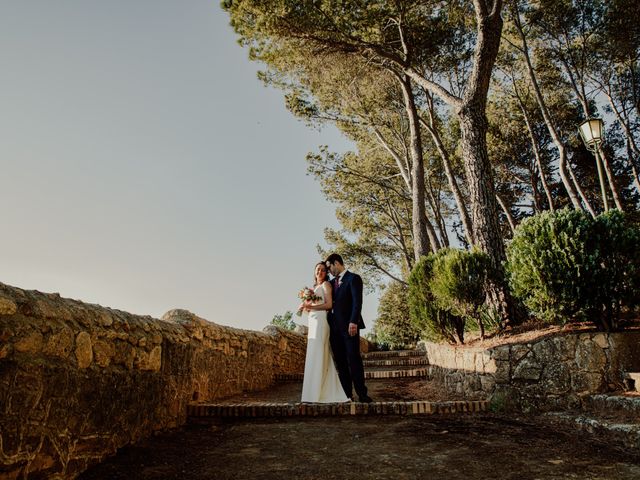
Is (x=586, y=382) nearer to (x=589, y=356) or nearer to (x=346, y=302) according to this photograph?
(x=589, y=356)

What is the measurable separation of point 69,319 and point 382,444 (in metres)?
2.23

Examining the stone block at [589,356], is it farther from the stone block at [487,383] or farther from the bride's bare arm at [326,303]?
the bride's bare arm at [326,303]

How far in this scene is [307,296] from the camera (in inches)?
210

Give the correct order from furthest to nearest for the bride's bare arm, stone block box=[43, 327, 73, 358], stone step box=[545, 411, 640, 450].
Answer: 1. the bride's bare arm
2. stone step box=[545, 411, 640, 450]
3. stone block box=[43, 327, 73, 358]

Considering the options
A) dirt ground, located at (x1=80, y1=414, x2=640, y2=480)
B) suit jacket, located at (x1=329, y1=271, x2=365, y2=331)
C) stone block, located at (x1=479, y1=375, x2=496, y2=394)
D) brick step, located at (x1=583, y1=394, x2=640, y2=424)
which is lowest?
dirt ground, located at (x1=80, y1=414, x2=640, y2=480)

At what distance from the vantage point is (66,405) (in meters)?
2.24

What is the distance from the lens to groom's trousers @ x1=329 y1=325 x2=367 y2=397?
16.0ft

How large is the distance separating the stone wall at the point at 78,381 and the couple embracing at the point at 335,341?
145cm

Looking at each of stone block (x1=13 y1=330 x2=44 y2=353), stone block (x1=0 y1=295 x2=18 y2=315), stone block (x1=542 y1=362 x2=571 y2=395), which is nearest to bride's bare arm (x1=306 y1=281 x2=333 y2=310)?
stone block (x1=542 y1=362 x2=571 y2=395)

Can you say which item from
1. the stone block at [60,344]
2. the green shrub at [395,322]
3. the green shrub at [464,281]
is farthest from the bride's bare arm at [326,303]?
the green shrub at [395,322]

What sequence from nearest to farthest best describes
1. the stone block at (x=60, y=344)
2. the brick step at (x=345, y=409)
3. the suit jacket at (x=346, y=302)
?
the stone block at (x=60, y=344)
the brick step at (x=345, y=409)
the suit jacket at (x=346, y=302)

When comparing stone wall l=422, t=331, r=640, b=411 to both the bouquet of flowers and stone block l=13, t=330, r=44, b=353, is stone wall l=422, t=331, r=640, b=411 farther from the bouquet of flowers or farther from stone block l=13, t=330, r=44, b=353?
stone block l=13, t=330, r=44, b=353

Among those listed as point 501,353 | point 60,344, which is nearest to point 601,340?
point 501,353

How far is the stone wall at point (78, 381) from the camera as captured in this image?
192 cm
